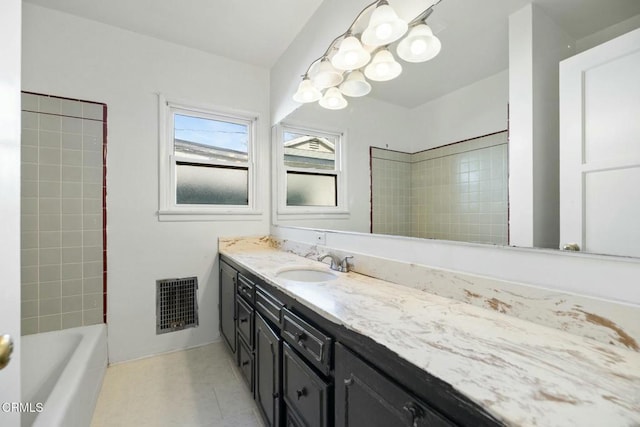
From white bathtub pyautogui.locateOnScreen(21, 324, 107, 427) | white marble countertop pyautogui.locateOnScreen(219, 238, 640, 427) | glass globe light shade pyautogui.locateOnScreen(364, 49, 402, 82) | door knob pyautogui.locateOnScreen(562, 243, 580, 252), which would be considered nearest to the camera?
white marble countertop pyautogui.locateOnScreen(219, 238, 640, 427)

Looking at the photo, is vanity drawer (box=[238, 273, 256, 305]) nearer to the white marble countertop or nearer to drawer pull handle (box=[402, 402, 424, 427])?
the white marble countertop

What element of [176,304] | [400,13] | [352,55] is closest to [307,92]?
[352,55]

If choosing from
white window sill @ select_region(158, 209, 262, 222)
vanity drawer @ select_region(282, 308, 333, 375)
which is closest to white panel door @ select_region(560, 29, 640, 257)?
vanity drawer @ select_region(282, 308, 333, 375)

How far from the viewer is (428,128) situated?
1.26 meters

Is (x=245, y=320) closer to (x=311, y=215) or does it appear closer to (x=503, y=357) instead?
(x=311, y=215)

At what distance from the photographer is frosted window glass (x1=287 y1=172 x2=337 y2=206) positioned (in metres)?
2.02

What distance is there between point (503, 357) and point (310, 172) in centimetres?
182

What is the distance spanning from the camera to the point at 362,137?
173cm

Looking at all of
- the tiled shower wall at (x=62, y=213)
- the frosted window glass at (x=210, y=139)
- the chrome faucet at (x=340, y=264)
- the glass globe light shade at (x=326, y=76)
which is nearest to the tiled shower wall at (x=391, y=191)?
the chrome faucet at (x=340, y=264)

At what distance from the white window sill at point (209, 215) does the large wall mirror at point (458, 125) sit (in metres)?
1.39

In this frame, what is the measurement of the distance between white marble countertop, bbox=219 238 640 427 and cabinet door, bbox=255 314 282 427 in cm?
38

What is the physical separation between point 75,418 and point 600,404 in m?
1.94

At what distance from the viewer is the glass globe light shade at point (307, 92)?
2029 millimetres

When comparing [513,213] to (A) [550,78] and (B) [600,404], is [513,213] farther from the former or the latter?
(B) [600,404]
